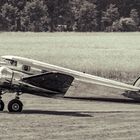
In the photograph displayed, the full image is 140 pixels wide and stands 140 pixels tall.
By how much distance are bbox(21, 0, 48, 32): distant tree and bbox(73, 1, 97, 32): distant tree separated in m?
9.23

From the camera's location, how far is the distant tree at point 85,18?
120 m

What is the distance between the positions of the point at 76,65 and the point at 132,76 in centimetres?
563

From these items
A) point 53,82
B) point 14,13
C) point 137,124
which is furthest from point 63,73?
Answer: point 14,13

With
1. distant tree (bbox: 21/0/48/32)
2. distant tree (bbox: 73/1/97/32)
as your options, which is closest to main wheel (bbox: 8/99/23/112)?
distant tree (bbox: 21/0/48/32)

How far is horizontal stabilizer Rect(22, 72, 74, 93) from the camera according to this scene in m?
16.0

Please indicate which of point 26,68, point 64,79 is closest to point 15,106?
point 26,68

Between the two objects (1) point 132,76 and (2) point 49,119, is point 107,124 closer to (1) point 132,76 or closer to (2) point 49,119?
(2) point 49,119

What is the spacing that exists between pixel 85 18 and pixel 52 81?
351 feet

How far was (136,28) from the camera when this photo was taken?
11594 cm

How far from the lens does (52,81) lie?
16094 millimetres

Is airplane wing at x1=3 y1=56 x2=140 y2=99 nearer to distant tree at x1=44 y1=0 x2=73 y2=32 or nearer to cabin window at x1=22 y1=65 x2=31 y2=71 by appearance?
cabin window at x1=22 y1=65 x2=31 y2=71

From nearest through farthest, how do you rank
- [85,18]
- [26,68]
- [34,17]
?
[26,68]
[34,17]
[85,18]

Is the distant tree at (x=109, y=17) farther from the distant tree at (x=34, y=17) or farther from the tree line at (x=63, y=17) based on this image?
the distant tree at (x=34, y=17)

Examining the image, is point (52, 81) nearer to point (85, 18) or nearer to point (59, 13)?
point (59, 13)
